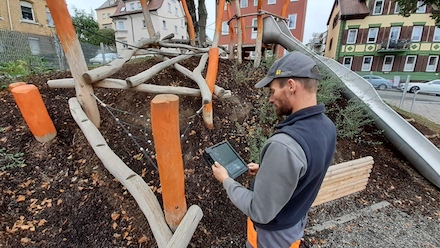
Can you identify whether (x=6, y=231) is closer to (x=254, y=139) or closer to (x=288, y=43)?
(x=254, y=139)

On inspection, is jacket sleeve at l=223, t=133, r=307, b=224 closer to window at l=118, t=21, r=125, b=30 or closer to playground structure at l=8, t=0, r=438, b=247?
playground structure at l=8, t=0, r=438, b=247

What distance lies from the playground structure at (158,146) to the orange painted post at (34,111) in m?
0.38

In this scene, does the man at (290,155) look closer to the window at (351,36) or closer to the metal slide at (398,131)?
the metal slide at (398,131)

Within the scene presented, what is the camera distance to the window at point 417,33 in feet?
66.3

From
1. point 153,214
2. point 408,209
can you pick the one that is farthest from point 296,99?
point 408,209

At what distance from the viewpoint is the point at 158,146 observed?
163 cm

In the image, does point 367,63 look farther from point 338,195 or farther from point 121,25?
point 121,25

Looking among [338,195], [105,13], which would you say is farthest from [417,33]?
[105,13]

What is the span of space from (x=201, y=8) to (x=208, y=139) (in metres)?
6.23

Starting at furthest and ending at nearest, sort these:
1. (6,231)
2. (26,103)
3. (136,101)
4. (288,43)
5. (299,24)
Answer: (299,24) < (288,43) < (136,101) < (26,103) < (6,231)

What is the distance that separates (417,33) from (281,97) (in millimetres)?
28135

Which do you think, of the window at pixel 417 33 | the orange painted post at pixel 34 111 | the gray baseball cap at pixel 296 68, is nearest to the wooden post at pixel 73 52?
the orange painted post at pixel 34 111

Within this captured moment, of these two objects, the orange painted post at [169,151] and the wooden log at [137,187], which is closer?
the orange painted post at [169,151]

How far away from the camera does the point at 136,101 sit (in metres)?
3.92
